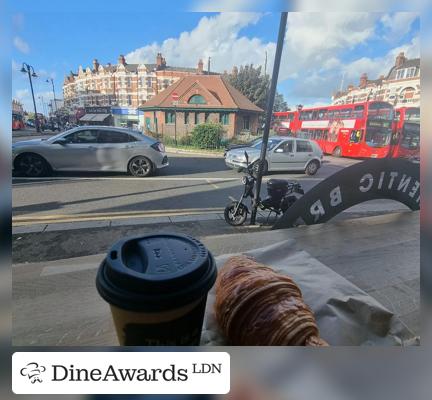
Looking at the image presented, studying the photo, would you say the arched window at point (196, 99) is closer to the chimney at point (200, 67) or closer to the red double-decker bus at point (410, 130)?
the chimney at point (200, 67)

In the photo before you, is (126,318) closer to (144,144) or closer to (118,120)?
(118,120)

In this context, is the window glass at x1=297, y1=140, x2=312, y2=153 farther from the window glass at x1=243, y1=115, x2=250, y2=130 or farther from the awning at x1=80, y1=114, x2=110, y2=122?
the awning at x1=80, y1=114, x2=110, y2=122

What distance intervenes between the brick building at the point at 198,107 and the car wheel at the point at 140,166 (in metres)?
1.35

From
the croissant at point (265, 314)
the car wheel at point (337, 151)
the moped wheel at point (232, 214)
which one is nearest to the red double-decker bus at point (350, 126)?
the car wheel at point (337, 151)

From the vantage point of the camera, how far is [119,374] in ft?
3.31

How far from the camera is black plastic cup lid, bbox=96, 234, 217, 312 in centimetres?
82

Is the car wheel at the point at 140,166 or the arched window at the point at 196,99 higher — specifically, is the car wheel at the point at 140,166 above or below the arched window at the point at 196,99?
below

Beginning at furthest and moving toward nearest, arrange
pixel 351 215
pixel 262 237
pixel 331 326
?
pixel 351 215
pixel 262 237
pixel 331 326

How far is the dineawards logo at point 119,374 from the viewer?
995mm

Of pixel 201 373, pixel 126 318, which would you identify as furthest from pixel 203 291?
pixel 201 373

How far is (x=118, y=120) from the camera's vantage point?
283 centimetres

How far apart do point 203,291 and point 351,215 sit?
4.29 meters

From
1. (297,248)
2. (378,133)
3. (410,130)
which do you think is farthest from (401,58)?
(378,133)

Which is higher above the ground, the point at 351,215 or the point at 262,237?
the point at 262,237
